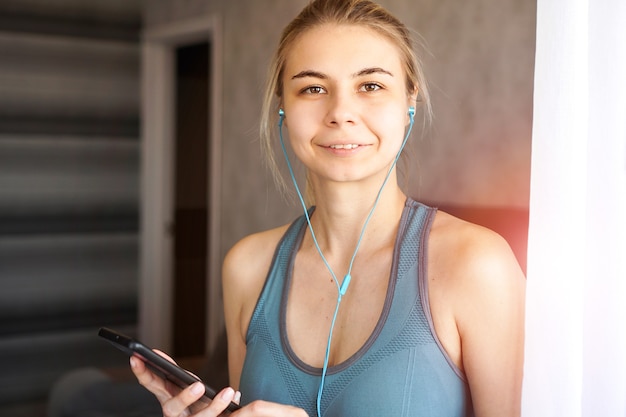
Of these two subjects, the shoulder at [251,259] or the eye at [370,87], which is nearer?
the eye at [370,87]

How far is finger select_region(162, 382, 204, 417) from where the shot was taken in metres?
0.99

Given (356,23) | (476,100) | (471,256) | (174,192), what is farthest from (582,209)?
(174,192)

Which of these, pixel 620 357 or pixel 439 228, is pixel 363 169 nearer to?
pixel 439 228

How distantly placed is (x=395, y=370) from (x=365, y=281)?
178 millimetres

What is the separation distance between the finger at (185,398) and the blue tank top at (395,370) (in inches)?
7.1

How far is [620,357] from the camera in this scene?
0.84 m

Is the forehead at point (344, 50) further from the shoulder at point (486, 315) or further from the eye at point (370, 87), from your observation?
the shoulder at point (486, 315)

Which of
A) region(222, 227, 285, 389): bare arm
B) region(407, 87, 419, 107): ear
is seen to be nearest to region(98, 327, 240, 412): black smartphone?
region(222, 227, 285, 389): bare arm

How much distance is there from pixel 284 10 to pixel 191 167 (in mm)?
1706

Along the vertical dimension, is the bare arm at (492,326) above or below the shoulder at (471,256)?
below

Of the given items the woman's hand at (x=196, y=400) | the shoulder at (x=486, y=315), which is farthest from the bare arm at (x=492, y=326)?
the woman's hand at (x=196, y=400)

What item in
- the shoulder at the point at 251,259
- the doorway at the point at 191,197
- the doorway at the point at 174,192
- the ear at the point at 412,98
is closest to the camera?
the ear at the point at 412,98

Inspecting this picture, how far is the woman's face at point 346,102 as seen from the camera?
1117 millimetres

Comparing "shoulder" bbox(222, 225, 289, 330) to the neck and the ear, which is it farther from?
the ear
